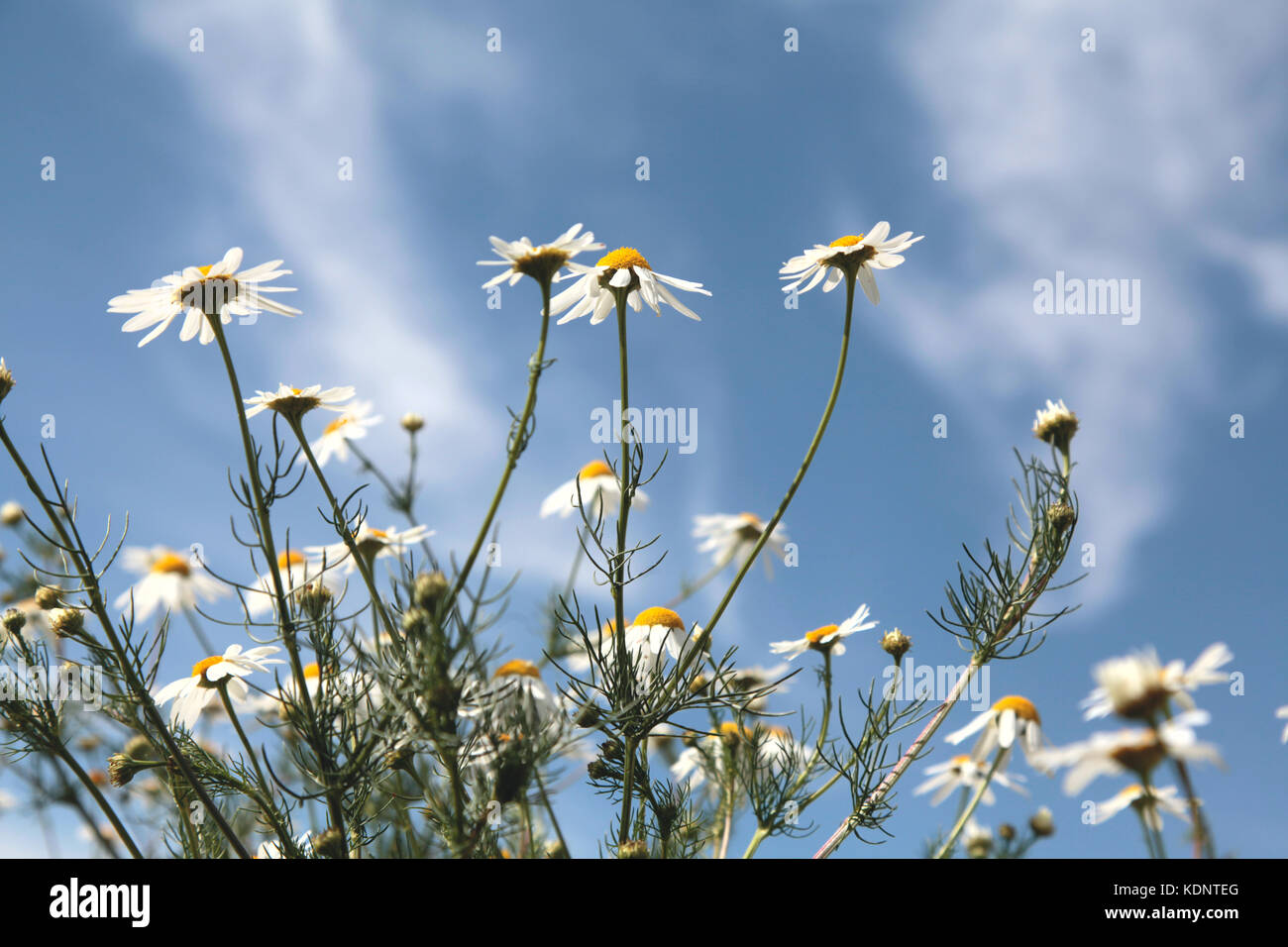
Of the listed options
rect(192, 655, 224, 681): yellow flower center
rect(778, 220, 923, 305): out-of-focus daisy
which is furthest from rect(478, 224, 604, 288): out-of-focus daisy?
rect(192, 655, 224, 681): yellow flower center

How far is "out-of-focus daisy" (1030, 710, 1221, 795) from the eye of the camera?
27.7 inches

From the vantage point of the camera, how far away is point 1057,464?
1801mm

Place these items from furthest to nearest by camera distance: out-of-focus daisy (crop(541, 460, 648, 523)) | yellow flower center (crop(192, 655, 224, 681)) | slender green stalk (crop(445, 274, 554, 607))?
1. out-of-focus daisy (crop(541, 460, 648, 523))
2. yellow flower center (crop(192, 655, 224, 681))
3. slender green stalk (crop(445, 274, 554, 607))

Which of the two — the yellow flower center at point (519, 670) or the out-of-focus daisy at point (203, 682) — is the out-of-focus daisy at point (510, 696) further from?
the out-of-focus daisy at point (203, 682)

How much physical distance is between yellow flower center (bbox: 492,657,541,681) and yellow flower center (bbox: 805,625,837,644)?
2.23 feet

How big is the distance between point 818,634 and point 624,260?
1.05 meters

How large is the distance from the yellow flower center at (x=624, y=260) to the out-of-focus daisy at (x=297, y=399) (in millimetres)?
560

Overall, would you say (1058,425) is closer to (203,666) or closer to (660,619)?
(660,619)

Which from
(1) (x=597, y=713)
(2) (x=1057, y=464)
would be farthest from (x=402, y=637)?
(2) (x=1057, y=464)

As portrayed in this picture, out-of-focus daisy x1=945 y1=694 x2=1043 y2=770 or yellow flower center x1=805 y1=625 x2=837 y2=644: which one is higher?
yellow flower center x1=805 y1=625 x2=837 y2=644

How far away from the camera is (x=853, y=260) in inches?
65.3

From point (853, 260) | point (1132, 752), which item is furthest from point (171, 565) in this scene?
point (1132, 752)

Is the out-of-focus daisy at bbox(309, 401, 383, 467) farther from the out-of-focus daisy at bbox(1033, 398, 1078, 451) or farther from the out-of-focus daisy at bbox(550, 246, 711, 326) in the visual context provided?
the out-of-focus daisy at bbox(1033, 398, 1078, 451)
